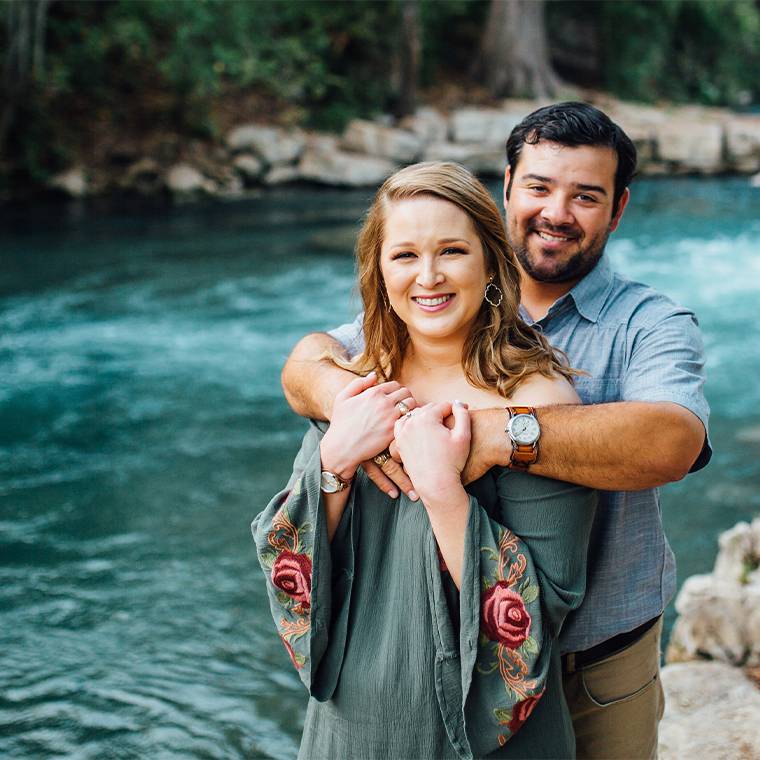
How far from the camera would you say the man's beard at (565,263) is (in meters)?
2.26

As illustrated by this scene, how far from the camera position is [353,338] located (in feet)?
7.37

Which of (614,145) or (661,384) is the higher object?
(614,145)

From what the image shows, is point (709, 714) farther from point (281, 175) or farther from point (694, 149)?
point (694, 149)

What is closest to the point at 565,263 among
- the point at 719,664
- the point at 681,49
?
the point at 719,664

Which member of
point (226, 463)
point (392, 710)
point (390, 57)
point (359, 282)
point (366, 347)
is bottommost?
point (226, 463)

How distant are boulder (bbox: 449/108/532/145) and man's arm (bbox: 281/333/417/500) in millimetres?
15945

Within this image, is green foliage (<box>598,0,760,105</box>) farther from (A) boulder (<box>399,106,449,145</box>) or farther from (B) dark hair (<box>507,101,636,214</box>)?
(B) dark hair (<box>507,101,636,214</box>)

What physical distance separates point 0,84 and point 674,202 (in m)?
10.8

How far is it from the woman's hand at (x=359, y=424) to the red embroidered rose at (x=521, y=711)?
0.54 metres

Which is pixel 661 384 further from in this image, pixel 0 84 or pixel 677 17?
pixel 677 17

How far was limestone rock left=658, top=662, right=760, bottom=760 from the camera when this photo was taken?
268cm

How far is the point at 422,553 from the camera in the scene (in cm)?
179

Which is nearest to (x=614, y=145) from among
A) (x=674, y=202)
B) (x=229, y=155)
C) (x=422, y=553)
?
(x=422, y=553)

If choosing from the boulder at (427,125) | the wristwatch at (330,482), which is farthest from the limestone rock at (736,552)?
the boulder at (427,125)
